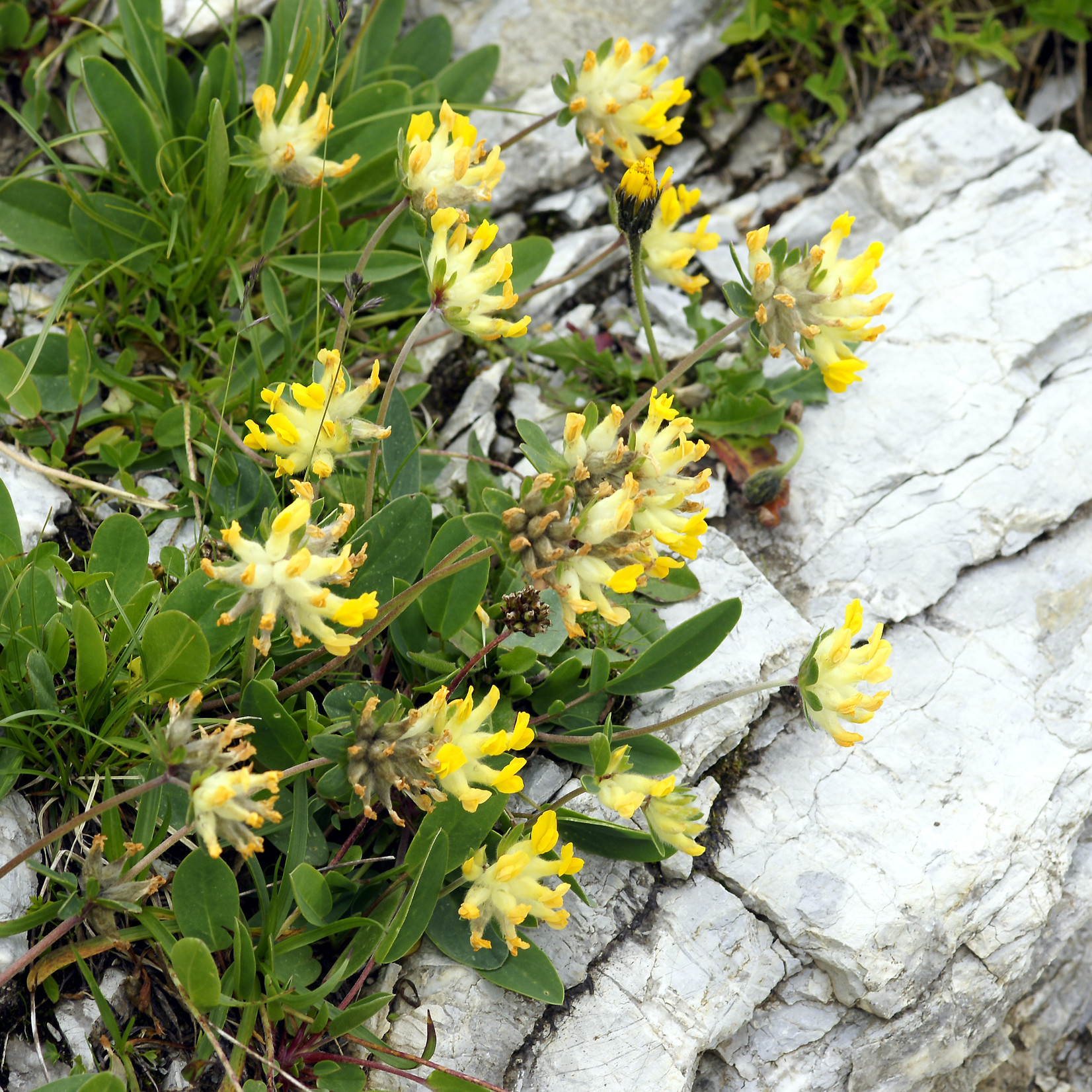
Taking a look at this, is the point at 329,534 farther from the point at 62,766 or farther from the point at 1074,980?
the point at 1074,980

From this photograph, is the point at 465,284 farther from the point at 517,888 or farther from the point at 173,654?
the point at 517,888

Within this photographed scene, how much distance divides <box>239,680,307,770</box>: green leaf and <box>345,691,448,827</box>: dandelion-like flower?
0.22 meters

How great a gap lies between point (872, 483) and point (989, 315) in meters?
0.96

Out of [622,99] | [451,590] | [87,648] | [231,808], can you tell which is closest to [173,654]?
[87,648]

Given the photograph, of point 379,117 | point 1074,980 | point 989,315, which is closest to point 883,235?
point 989,315

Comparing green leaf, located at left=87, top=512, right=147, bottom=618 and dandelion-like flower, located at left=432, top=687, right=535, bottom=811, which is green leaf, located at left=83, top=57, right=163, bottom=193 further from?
dandelion-like flower, located at left=432, top=687, right=535, bottom=811

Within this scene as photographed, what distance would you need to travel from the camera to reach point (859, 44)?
4.79 meters

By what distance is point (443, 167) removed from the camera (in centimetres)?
296

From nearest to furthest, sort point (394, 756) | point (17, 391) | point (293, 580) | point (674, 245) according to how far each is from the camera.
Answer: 1. point (293, 580)
2. point (394, 756)
3. point (17, 391)
4. point (674, 245)

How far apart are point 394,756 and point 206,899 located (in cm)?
58

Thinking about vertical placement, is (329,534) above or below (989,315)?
above

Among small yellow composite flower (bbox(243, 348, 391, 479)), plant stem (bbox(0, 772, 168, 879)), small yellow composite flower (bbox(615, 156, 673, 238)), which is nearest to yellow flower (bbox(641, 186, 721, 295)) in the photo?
small yellow composite flower (bbox(615, 156, 673, 238))

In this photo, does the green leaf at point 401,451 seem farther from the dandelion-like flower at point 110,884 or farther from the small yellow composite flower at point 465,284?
the dandelion-like flower at point 110,884

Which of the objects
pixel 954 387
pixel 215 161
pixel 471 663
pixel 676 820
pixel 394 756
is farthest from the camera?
pixel 954 387
